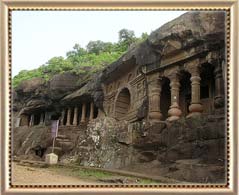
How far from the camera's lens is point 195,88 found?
1179 centimetres

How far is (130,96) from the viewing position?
16.0m

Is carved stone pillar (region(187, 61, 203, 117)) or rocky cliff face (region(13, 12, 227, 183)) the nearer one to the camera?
rocky cliff face (region(13, 12, 227, 183))

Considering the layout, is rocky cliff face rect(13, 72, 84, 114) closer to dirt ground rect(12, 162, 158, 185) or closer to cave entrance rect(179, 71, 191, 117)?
cave entrance rect(179, 71, 191, 117)

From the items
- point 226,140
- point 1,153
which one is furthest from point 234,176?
point 1,153

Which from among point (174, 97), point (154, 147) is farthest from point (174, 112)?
point (154, 147)

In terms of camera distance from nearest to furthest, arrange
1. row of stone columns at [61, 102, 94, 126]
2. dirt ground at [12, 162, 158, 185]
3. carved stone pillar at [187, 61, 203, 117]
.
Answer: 1. dirt ground at [12, 162, 158, 185]
2. carved stone pillar at [187, 61, 203, 117]
3. row of stone columns at [61, 102, 94, 126]

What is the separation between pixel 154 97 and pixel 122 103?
3.66m

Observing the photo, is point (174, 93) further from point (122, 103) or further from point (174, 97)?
point (122, 103)

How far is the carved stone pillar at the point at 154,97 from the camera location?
12867 mm

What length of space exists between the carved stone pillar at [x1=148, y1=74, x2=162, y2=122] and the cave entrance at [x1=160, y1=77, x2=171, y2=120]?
249 millimetres

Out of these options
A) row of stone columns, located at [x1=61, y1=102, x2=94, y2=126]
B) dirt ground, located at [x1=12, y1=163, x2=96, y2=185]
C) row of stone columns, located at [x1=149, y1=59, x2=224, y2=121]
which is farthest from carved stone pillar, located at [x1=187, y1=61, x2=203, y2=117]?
row of stone columns, located at [x1=61, y1=102, x2=94, y2=126]

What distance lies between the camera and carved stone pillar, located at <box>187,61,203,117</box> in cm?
1147

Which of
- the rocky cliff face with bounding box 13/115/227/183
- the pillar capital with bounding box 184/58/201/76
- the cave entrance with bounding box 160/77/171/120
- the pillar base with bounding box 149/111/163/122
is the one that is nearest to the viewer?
the rocky cliff face with bounding box 13/115/227/183

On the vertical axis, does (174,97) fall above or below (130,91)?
below
